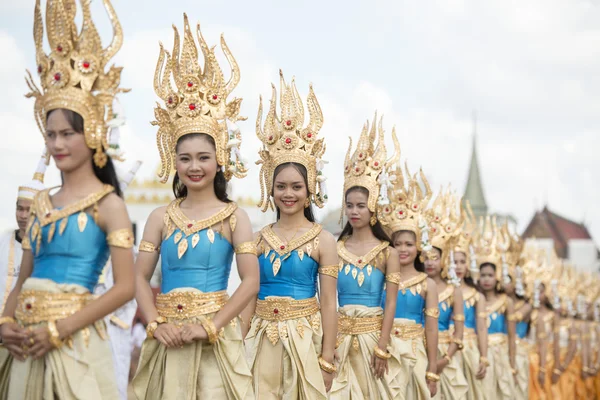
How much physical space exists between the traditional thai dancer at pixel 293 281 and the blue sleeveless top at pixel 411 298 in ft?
7.34

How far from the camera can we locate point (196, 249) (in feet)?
17.3

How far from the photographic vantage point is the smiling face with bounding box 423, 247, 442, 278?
9.82 m

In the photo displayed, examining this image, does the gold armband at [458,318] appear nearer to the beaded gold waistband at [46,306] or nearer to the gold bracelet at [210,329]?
the gold bracelet at [210,329]

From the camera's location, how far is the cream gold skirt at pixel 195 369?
5129mm

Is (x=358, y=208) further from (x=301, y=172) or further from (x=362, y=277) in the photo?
(x=301, y=172)

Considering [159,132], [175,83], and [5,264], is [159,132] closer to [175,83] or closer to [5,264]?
[175,83]

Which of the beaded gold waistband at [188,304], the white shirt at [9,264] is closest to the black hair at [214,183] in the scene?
the beaded gold waistband at [188,304]

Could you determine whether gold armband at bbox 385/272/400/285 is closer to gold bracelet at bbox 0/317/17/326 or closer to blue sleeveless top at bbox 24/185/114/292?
blue sleeveless top at bbox 24/185/114/292

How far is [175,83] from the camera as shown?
5758 mm

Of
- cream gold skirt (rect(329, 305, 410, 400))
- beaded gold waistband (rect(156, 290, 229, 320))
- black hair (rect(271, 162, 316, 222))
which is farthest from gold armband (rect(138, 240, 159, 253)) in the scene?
cream gold skirt (rect(329, 305, 410, 400))

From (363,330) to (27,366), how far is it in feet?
12.7

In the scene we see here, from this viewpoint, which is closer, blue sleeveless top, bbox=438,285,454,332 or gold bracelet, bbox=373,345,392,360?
gold bracelet, bbox=373,345,392,360

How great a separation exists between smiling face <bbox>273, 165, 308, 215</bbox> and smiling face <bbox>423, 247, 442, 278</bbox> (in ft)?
10.9

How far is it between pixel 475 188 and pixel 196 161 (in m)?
48.8
